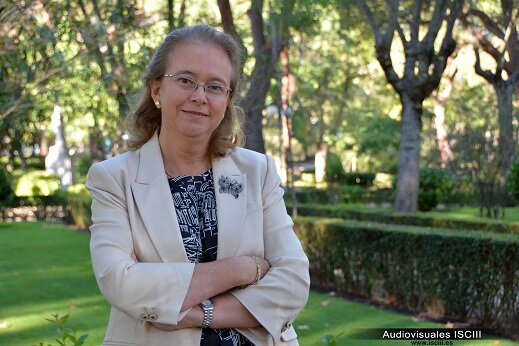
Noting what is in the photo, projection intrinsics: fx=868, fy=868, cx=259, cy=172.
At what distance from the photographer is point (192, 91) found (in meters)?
2.29

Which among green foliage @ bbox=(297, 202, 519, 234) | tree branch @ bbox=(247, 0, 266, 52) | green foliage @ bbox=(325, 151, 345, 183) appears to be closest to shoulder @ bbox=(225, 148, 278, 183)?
green foliage @ bbox=(297, 202, 519, 234)

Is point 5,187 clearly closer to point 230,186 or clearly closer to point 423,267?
point 423,267

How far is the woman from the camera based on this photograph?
2.20 m

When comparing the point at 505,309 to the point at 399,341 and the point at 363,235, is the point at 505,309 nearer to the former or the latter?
the point at 399,341

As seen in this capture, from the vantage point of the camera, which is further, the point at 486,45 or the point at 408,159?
the point at 486,45

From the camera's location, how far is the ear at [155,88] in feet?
7.89

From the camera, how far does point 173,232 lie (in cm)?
225

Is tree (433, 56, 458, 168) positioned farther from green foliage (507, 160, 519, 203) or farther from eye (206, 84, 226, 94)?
eye (206, 84, 226, 94)

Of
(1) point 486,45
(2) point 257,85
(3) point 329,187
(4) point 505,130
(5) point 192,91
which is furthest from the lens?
(3) point 329,187

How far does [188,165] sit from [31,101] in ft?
27.8

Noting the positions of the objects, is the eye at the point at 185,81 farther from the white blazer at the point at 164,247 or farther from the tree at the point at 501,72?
the tree at the point at 501,72

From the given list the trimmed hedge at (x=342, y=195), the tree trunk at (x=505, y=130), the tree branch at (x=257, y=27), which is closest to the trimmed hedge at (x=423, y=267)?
the tree branch at (x=257, y=27)

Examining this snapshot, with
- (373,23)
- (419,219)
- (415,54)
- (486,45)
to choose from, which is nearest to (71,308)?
(419,219)

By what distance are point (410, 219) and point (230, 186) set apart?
12.2m
